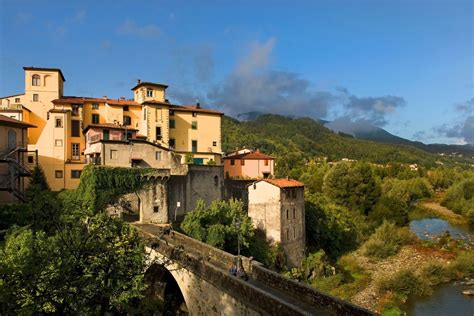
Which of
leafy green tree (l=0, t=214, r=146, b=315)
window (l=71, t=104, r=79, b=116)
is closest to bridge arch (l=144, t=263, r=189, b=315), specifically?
leafy green tree (l=0, t=214, r=146, b=315)

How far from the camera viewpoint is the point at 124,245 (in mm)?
11570

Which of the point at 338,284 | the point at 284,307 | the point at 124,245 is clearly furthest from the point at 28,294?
the point at 338,284

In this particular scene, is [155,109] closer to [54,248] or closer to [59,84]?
[59,84]

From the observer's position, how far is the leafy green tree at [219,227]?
27203 mm

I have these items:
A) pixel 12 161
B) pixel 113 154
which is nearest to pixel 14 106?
pixel 12 161

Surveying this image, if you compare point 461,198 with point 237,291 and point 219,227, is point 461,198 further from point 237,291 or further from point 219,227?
point 237,291

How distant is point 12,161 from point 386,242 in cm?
3688

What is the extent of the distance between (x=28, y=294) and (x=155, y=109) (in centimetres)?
3374

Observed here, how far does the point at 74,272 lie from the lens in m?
9.47

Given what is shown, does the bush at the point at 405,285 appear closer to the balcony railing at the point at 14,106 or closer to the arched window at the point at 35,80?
the balcony railing at the point at 14,106

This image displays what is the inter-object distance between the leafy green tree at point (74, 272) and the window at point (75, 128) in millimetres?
27312

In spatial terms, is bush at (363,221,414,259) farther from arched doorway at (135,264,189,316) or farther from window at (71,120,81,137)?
window at (71,120,81,137)

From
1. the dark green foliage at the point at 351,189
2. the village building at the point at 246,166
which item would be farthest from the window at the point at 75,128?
the dark green foliage at the point at 351,189

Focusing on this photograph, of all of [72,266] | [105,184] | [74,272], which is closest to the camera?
[72,266]
